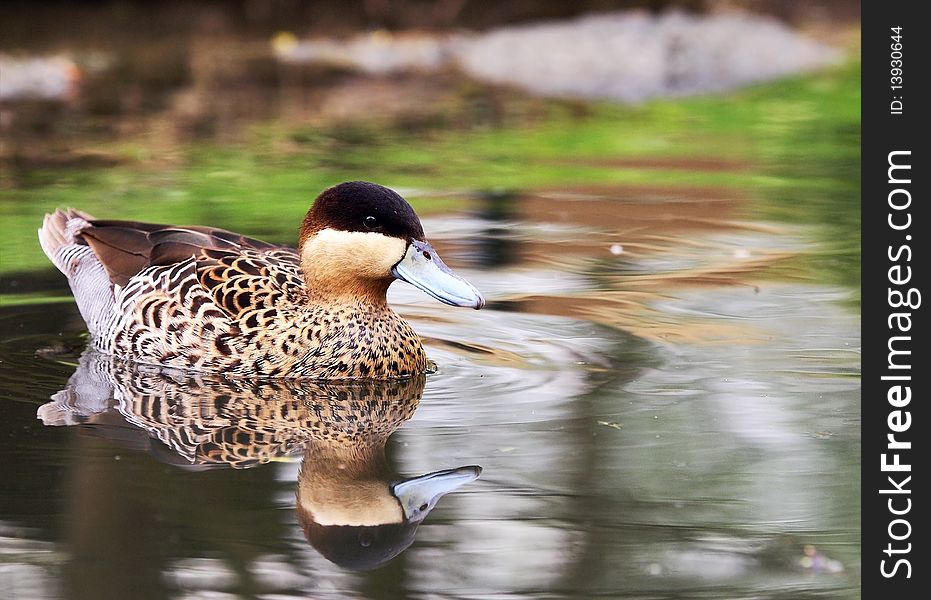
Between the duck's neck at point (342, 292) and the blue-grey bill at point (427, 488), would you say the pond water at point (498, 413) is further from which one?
the duck's neck at point (342, 292)

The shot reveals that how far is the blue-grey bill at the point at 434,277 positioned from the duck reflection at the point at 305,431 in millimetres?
448

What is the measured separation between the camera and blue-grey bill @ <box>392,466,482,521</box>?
17.0 feet

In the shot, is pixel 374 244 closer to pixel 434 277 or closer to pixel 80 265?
pixel 434 277

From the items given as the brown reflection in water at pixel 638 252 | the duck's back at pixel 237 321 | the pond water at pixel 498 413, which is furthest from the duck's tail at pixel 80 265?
the brown reflection in water at pixel 638 252

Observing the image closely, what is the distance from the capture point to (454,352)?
285 inches

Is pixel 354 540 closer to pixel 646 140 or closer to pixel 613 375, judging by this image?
pixel 613 375

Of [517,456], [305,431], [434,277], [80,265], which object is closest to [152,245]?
[80,265]

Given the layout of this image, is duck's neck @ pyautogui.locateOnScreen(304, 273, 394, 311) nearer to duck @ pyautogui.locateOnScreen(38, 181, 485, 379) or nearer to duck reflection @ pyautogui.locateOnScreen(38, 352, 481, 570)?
duck @ pyautogui.locateOnScreen(38, 181, 485, 379)

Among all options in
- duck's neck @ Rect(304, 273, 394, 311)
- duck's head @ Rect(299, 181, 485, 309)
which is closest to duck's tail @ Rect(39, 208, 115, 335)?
duck's neck @ Rect(304, 273, 394, 311)

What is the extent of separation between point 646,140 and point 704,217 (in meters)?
3.15

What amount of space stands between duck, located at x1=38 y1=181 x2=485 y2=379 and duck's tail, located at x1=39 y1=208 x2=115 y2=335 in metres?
0.21

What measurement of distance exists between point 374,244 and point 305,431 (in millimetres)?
1022

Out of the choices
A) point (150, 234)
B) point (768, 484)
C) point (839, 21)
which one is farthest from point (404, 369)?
point (839, 21)

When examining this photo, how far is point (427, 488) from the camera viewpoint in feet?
17.7
